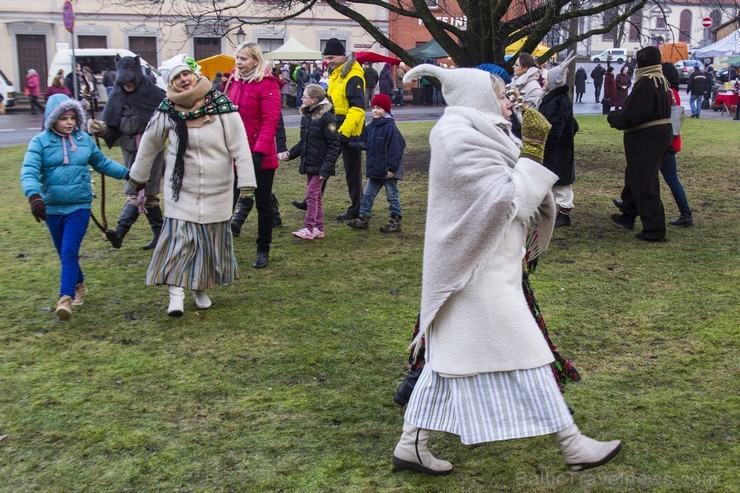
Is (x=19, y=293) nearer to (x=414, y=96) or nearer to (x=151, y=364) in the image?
(x=151, y=364)

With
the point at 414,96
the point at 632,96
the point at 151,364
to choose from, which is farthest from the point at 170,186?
the point at 414,96

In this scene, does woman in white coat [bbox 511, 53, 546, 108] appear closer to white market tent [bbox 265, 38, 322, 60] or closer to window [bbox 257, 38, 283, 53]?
white market tent [bbox 265, 38, 322, 60]

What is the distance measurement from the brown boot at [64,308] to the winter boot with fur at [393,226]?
13.1 feet

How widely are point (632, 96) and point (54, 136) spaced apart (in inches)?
215

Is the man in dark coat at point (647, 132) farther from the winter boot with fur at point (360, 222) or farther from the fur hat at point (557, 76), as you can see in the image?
the winter boot with fur at point (360, 222)

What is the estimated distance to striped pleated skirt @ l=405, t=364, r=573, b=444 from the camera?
354 centimetres

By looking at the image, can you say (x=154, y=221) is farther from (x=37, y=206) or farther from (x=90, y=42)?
(x=90, y=42)

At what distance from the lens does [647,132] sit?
8.48m

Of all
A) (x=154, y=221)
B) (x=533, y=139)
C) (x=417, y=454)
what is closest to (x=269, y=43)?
(x=154, y=221)

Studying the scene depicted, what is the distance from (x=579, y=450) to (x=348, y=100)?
6.33 meters

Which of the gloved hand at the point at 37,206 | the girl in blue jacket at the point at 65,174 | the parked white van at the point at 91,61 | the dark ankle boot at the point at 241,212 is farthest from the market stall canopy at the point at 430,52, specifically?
the gloved hand at the point at 37,206

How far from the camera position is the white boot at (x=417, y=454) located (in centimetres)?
385

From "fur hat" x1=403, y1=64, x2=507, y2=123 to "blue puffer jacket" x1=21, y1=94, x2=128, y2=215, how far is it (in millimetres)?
3498

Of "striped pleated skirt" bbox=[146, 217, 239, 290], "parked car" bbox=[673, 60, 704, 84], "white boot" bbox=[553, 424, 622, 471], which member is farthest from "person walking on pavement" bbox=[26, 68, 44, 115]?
"parked car" bbox=[673, 60, 704, 84]
